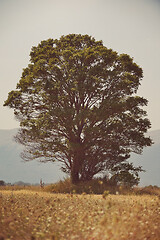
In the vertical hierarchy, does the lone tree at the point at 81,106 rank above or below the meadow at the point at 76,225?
above

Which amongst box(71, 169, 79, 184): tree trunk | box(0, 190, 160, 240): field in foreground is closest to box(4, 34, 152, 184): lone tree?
box(71, 169, 79, 184): tree trunk

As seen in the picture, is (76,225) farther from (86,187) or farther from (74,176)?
(74,176)

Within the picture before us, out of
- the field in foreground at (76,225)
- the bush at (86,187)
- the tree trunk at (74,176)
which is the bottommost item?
the field in foreground at (76,225)

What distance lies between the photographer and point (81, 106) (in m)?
17.4

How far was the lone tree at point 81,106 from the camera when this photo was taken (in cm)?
1589

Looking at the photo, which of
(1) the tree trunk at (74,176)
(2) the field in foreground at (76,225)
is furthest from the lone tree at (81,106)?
(2) the field in foreground at (76,225)

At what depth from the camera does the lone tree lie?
15.9m

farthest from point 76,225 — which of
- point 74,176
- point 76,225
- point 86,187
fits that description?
point 74,176

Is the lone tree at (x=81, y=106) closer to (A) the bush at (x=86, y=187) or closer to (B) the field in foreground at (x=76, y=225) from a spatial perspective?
(A) the bush at (x=86, y=187)

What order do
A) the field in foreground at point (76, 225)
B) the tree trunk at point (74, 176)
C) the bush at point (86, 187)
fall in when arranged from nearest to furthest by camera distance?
the field in foreground at point (76, 225) → the bush at point (86, 187) → the tree trunk at point (74, 176)

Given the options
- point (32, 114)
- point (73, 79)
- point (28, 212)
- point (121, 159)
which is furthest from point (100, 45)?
point (28, 212)

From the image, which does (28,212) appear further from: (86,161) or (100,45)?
(100,45)

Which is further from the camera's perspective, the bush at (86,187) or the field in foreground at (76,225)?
the bush at (86,187)

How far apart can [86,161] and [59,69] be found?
5981mm
